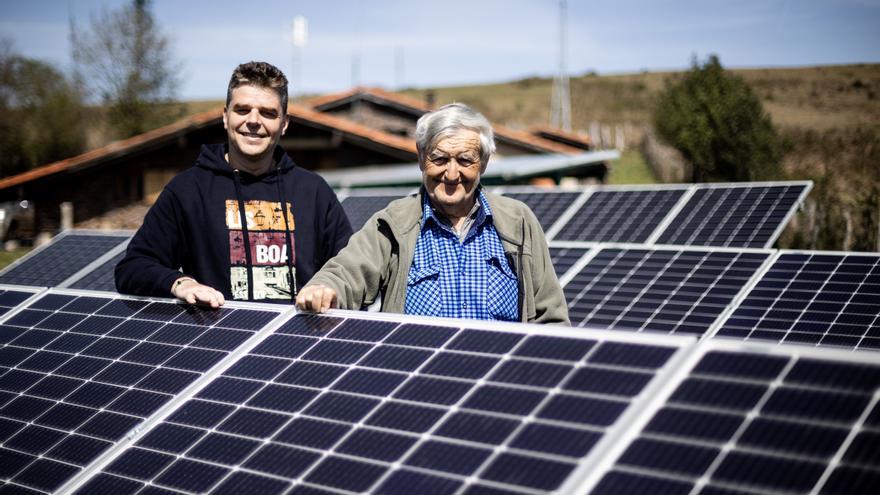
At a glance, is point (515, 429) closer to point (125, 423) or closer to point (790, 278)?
point (125, 423)

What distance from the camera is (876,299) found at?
8.16 meters

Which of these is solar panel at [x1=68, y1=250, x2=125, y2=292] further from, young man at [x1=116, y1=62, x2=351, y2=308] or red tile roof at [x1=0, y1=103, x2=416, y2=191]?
red tile roof at [x1=0, y1=103, x2=416, y2=191]

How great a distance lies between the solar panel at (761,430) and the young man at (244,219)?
271 centimetres

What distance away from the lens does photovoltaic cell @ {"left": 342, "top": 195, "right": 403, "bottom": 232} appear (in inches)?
488

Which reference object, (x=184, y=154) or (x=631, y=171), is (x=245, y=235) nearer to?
(x=184, y=154)

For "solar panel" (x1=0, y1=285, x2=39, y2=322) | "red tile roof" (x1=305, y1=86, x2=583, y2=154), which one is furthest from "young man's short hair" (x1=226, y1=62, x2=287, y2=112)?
"red tile roof" (x1=305, y1=86, x2=583, y2=154)

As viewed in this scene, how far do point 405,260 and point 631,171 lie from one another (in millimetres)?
43402

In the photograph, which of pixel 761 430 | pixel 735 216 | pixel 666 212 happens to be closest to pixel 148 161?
pixel 666 212

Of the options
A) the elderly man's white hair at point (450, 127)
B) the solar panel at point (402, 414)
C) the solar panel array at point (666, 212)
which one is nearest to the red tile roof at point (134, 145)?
the solar panel array at point (666, 212)

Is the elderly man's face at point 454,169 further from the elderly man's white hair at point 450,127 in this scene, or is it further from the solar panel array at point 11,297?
the solar panel array at point 11,297

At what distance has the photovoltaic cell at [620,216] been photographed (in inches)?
497

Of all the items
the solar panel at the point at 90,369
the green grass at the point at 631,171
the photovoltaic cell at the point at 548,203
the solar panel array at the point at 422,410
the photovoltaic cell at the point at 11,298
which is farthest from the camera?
the green grass at the point at 631,171

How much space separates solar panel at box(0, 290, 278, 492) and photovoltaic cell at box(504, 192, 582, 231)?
920 centimetres

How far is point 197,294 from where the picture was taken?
14.5ft
